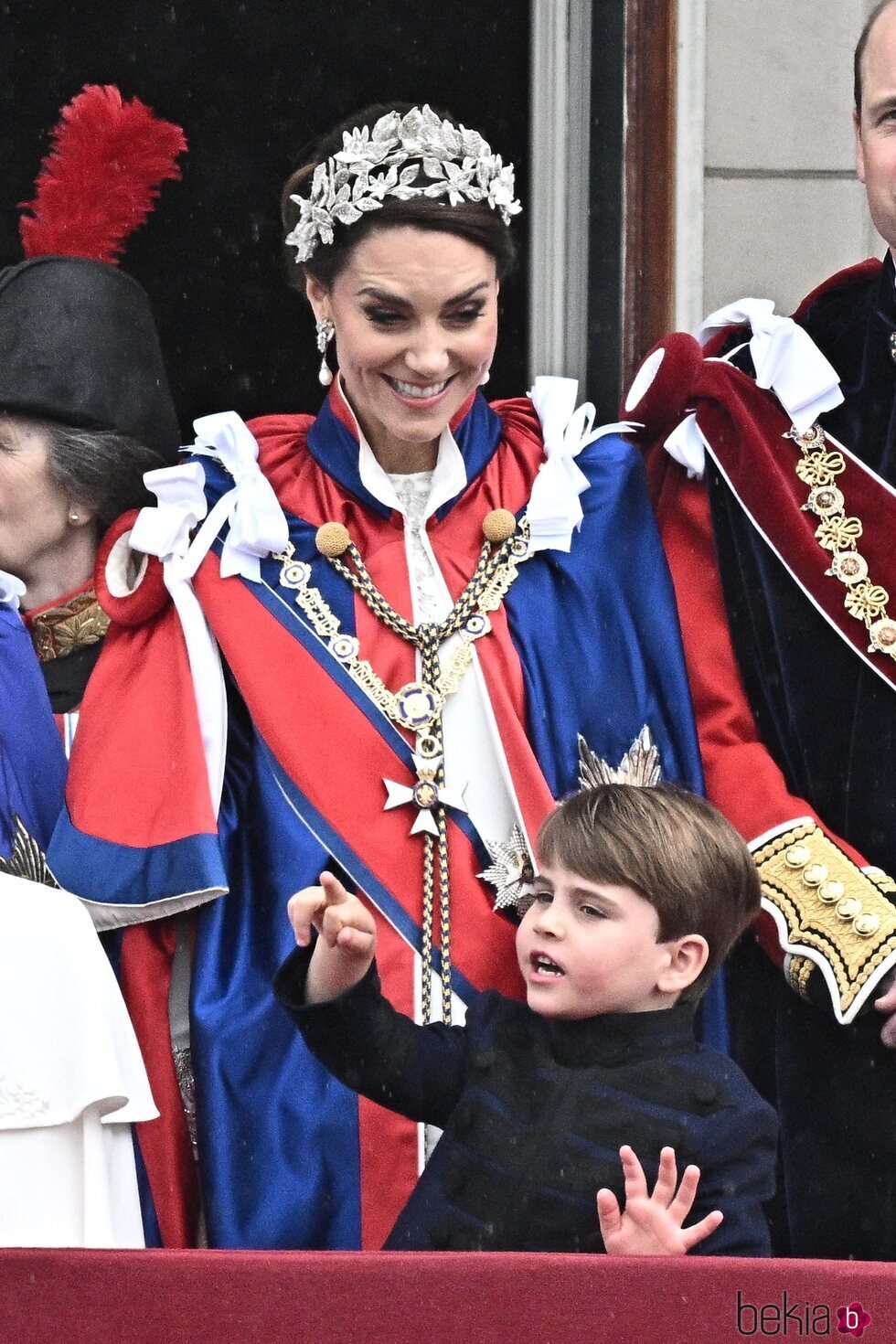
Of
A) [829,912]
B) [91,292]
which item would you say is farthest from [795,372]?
[91,292]

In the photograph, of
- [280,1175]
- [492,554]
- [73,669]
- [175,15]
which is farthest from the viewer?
[175,15]

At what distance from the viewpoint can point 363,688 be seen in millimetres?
3018

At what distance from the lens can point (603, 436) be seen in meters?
3.24

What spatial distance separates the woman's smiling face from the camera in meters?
2.98

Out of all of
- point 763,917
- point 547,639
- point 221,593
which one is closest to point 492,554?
point 547,639

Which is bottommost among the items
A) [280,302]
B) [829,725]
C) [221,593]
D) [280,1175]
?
[280,1175]

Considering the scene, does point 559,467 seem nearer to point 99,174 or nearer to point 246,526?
point 246,526

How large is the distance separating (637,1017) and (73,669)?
119cm

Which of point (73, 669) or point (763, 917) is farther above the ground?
point (73, 669)

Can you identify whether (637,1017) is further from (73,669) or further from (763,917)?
(73,669)

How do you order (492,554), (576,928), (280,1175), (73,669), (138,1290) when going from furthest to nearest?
(73,669) < (492,554) < (280,1175) < (576,928) < (138,1290)

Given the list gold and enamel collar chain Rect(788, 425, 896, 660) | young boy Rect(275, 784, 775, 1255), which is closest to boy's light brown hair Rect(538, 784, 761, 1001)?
young boy Rect(275, 784, 775, 1255)

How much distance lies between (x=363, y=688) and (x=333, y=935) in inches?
24.7

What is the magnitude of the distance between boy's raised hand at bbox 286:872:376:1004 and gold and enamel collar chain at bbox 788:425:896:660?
912 mm
